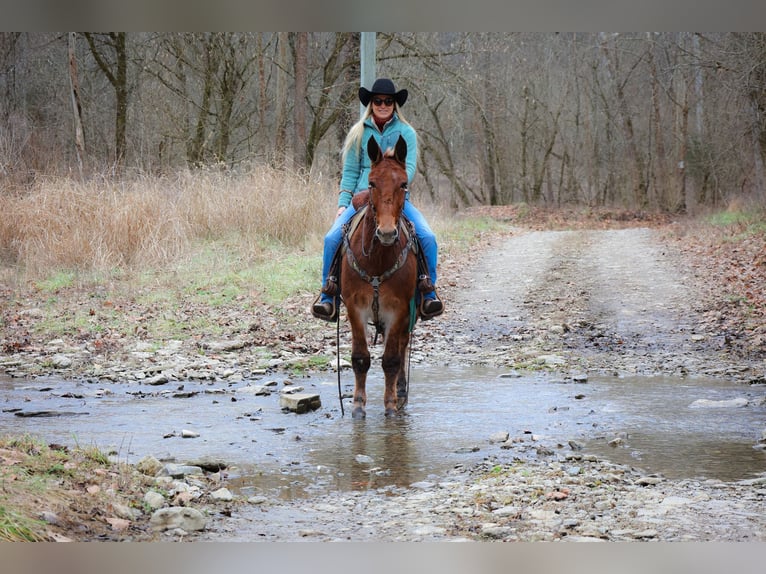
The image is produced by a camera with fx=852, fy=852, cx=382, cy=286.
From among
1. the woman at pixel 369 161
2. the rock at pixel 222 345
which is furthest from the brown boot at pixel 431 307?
the rock at pixel 222 345

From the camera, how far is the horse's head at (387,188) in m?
5.25

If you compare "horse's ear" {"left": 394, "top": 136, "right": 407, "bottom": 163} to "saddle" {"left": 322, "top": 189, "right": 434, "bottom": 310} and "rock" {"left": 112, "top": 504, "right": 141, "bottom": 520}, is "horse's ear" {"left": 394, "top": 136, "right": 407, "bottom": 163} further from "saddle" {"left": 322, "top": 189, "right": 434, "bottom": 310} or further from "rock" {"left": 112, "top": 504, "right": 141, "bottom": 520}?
"rock" {"left": 112, "top": 504, "right": 141, "bottom": 520}

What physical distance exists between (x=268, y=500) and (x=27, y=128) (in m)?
13.4

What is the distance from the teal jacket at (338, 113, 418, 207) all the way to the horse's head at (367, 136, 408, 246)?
216 mm

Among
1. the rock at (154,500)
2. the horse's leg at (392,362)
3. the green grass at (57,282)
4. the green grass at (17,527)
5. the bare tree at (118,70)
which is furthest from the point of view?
the bare tree at (118,70)

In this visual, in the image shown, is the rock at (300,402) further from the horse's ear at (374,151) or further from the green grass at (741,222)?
the green grass at (741,222)

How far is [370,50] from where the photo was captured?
9.30 meters

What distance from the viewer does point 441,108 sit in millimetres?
27500

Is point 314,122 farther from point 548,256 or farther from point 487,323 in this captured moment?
→ point 487,323

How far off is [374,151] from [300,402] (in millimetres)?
1888

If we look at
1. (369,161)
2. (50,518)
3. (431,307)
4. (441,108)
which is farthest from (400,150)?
(441,108)

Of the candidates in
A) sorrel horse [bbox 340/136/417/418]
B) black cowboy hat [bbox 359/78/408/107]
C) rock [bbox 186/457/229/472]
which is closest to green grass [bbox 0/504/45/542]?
rock [bbox 186/457/229/472]

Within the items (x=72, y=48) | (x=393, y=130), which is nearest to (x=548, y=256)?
(x=393, y=130)

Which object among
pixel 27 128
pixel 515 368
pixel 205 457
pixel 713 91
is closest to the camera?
pixel 205 457
